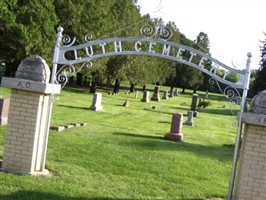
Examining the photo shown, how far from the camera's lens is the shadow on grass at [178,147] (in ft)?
47.4

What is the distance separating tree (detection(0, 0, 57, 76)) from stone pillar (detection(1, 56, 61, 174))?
23.7 m

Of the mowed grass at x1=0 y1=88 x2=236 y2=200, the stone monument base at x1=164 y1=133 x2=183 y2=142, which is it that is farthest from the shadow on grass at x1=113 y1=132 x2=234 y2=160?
the stone monument base at x1=164 y1=133 x2=183 y2=142

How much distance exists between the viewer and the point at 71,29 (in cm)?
4119

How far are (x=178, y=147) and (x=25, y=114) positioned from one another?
302 inches

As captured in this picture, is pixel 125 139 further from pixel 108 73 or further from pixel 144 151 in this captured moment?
pixel 108 73

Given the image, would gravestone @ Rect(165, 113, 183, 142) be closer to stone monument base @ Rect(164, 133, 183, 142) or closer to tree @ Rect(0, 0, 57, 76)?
stone monument base @ Rect(164, 133, 183, 142)

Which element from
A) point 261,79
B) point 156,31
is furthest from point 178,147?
point 261,79

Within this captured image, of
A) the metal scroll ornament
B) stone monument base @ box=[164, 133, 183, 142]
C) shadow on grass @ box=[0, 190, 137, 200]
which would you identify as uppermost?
the metal scroll ornament

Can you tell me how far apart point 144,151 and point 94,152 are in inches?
70.0

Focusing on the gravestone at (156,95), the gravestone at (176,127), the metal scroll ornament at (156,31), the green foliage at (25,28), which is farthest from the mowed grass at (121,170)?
the gravestone at (156,95)

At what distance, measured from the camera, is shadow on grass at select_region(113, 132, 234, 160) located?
569 inches

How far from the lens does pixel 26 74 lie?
850 cm

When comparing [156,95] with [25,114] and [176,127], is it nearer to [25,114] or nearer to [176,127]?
[176,127]

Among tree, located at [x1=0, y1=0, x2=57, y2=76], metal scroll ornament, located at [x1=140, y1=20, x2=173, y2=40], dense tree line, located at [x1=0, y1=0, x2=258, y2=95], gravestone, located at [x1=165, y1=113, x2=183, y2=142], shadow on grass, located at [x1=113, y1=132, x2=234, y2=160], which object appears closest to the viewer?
metal scroll ornament, located at [x1=140, y1=20, x2=173, y2=40]
